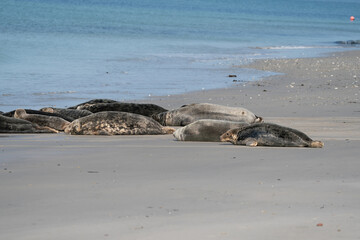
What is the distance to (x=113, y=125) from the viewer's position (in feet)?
31.5

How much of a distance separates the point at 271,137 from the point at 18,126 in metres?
3.77

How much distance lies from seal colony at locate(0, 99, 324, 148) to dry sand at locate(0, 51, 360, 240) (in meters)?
0.29

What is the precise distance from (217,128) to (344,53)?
2537 cm

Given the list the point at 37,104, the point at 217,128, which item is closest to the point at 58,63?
the point at 37,104

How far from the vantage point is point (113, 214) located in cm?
460

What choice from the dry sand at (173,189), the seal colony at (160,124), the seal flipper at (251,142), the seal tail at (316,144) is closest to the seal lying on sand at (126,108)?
the seal colony at (160,124)

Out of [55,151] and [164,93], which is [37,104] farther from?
[55,151]

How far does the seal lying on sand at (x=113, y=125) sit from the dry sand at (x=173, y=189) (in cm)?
33

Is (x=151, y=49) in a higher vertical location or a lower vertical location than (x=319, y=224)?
higher

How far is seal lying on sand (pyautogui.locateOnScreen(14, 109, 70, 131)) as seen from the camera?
10.4 meters

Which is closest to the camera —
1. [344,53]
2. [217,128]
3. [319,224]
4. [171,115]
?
[319,224]

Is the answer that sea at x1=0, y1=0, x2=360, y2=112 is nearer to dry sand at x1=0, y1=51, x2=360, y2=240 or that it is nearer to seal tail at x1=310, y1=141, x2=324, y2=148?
dry sand at x1=0, y1=51, x2=360, y2=240

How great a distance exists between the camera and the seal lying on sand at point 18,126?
9.88m

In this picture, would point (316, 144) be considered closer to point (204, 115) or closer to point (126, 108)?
point (204, 115)
